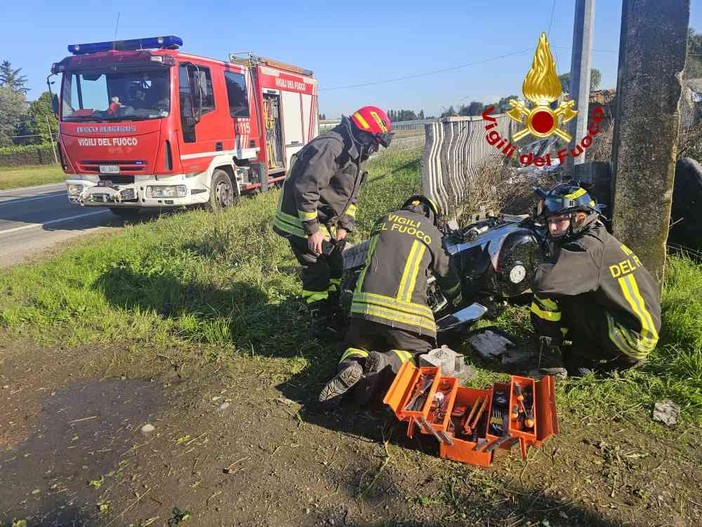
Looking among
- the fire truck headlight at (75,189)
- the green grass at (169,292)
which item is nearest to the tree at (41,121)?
the fire truck headlight at (75,189)

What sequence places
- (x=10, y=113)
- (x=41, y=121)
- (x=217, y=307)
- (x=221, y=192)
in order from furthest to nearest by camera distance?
(x=10, y=113)
(x=41, y=121)
(x=221, y=192)
(x=217, y=307)

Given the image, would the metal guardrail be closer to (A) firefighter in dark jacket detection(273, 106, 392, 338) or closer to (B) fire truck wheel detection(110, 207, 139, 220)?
(A) firefighter in dark jacket detection(273, 106, 392, 338)

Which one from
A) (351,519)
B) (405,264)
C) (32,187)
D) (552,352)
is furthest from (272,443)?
(32,187)

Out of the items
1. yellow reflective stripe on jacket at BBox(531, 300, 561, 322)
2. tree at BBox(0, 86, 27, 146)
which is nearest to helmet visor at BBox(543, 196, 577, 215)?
yellow reflective stripe on jacket at BBox(531, 300, 561, 322)

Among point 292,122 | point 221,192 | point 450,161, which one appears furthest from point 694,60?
point 221,192

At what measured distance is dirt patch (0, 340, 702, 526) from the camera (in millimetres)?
2248

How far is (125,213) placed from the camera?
10.0m

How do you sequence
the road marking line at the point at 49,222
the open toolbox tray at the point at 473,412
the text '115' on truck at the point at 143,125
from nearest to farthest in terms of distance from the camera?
the open toolbox tray at the point at 473,412 → the text '115' on truck at the point at 143,125 → the road marking line at the point at 49,222

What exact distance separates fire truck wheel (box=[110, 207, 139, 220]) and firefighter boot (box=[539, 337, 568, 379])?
27.3ft

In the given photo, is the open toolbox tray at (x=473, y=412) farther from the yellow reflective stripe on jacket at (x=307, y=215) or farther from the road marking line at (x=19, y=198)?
the road marking line at (x=19, y=198)

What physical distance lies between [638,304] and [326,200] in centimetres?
231

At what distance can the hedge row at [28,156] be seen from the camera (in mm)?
26984

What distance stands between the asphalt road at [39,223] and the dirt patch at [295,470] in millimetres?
4668

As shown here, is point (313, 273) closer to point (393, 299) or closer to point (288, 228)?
point (288, 228)
